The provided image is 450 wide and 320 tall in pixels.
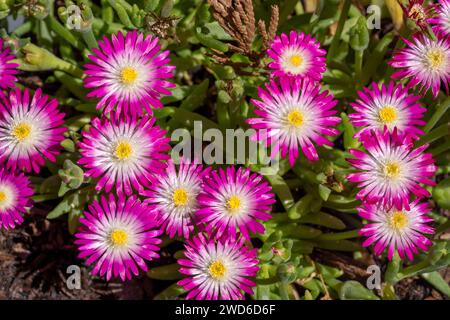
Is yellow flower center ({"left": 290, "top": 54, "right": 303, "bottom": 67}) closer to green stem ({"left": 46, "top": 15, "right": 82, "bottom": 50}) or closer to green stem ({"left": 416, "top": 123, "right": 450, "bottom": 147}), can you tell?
green stem ({"left": 416, "top": 123, "right": 450, "bottom": 147})

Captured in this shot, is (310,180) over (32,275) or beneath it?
over

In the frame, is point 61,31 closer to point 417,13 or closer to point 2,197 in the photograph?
point 2,197

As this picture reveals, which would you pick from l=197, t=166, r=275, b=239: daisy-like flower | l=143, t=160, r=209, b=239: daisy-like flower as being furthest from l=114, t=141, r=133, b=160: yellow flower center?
l=197, t=166, r=275, b=239: daisy-like flower

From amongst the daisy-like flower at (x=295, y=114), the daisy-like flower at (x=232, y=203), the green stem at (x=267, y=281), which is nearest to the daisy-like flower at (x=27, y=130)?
the daisy-like flower at (x=232, y=203)

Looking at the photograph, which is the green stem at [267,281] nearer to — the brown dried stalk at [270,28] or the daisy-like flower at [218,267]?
the daisy-like flower at [218,267]
